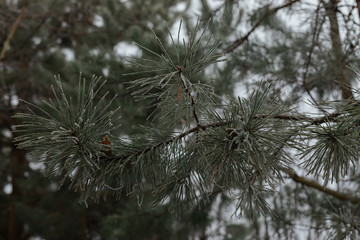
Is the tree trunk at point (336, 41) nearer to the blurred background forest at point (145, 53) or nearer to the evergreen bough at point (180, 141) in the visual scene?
the blurred background forest at point (145, 53)

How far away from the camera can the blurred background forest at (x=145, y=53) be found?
1.77 metres

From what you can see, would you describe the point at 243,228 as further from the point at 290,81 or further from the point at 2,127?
the point at 2,127

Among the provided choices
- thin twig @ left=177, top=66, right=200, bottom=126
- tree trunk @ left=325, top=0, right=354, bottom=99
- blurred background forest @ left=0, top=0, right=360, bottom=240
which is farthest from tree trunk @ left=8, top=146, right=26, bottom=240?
thin twig @ left=177, top=66, right=200, bottom=126

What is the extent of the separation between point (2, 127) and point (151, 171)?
11.9 ft

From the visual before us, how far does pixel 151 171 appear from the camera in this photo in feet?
2.95

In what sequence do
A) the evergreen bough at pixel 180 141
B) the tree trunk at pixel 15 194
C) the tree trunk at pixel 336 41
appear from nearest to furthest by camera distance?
1. the evergreen bough at pixel 180 141
2. the tree trunk at pixel 336 41
3. the tree trunk at pixel 15 194

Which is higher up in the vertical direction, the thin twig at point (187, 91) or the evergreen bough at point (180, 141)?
the thin twig at point (187, 91)

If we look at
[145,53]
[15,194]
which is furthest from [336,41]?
[15,194]

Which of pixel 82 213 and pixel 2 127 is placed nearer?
pixel 82 213

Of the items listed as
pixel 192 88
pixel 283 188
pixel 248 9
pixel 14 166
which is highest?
pixel 248 9

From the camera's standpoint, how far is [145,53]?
80.6 inches

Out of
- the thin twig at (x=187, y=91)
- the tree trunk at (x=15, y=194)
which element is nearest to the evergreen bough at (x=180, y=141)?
the thin twig at (x=187, y=91)

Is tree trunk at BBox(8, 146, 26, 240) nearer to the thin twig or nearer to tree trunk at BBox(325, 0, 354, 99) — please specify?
tree trunk at BBox(325, 0, 354, 99)

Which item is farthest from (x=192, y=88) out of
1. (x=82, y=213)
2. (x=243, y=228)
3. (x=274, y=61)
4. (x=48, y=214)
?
(x=48, y=214)
